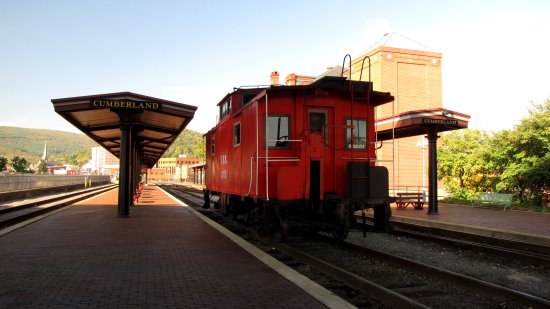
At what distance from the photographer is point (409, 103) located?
4659cm

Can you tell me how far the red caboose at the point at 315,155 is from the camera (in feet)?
25.4

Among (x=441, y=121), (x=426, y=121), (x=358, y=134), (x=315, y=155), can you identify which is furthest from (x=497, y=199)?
(x=315, y=155)

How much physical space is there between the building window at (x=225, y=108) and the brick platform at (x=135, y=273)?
3.40 m

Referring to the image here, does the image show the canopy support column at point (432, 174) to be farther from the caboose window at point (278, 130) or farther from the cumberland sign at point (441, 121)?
the caboose window at point (278, 130)

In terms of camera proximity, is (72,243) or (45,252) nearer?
(45,252)

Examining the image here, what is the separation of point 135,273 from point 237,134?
15.2ft

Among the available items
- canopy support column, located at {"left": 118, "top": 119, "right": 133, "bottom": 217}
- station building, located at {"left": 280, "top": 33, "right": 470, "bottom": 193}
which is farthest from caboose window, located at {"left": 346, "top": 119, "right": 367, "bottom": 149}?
station building, located at {"left": 280, "top": 33, "right": 470, "bottom": 193}

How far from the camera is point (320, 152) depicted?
26.5 feet

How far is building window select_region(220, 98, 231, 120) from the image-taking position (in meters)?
11.4

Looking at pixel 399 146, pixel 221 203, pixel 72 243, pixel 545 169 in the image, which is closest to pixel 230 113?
pixel 221 203

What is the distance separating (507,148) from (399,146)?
25.3 metres

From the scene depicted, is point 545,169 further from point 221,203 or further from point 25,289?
point 25,289

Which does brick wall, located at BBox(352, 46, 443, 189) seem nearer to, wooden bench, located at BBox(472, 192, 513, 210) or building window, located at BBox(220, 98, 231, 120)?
wooden bench, located at BBox(472, 192, 513, 210)

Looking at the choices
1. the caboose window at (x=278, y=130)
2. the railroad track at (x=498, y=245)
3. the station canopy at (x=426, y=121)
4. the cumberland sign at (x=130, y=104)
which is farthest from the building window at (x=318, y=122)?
the station canopy at (x=426, y=121)
